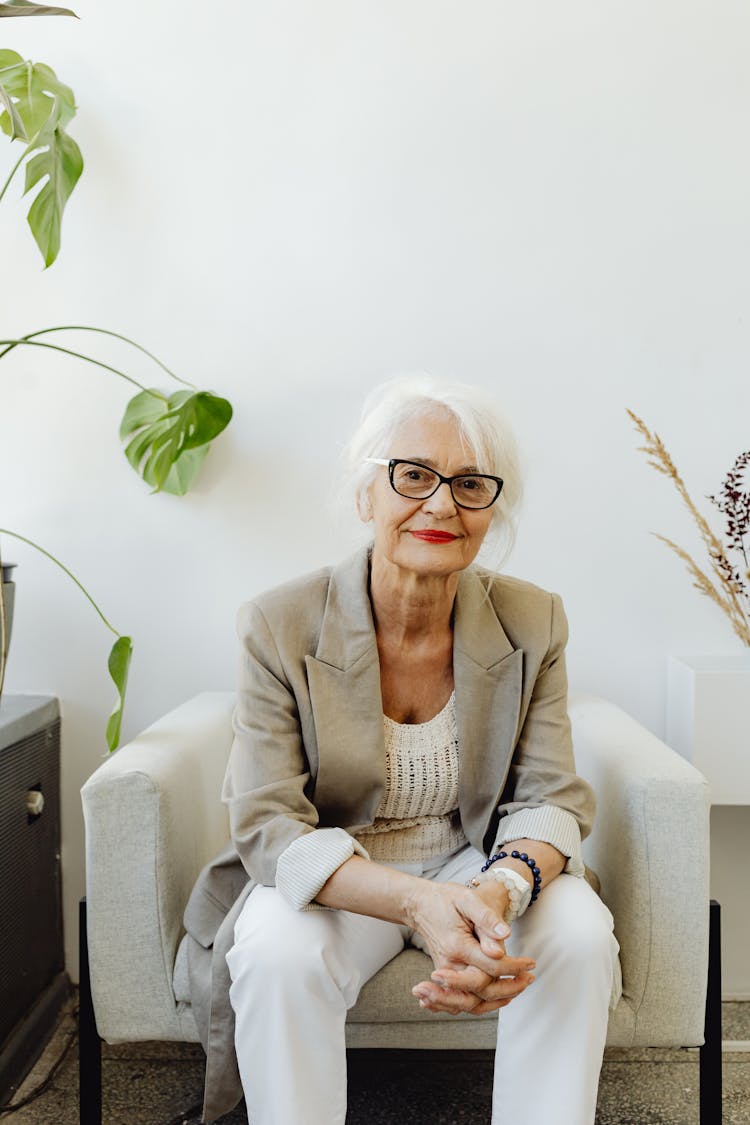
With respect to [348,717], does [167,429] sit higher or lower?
higher

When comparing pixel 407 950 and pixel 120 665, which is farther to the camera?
pixel 120 665

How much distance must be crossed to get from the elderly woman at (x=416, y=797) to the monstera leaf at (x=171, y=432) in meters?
0.51

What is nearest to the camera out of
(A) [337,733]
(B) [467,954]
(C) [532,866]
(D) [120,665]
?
(B) [467,954]

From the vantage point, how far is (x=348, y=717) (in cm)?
169

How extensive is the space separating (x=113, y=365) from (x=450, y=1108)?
61.7 inches

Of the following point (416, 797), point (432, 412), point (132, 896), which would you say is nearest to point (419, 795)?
point (416, 797)

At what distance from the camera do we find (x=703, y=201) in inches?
90.4

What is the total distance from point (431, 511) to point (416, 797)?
1.49 feet

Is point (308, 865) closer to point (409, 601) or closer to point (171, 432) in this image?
point (409, 601)

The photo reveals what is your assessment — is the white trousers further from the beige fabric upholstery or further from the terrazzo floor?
the terrazzo floor

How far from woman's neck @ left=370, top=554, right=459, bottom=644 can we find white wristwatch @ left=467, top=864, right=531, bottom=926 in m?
0.41

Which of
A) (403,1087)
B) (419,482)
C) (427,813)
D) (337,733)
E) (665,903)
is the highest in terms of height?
(419,482)

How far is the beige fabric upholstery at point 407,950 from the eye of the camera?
1.70m

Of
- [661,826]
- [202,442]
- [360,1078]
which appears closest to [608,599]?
[661,826]
